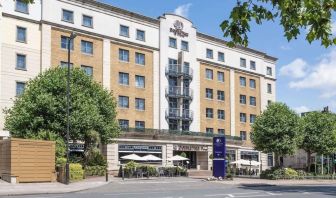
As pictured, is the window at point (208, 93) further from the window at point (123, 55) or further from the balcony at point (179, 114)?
the window at point (123, 55)

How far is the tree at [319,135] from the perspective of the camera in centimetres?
5864

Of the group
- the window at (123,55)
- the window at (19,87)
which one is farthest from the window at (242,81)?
the window at (19,87)

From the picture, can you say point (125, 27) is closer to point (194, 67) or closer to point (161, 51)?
point (161, 51)

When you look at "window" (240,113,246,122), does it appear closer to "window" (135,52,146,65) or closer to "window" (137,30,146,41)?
"window" (135,52,146,65)

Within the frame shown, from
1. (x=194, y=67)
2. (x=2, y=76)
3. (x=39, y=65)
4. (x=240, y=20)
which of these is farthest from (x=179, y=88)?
(x=240, y=20)

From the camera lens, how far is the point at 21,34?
51.2 metres

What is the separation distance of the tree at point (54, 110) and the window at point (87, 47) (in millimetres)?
12862

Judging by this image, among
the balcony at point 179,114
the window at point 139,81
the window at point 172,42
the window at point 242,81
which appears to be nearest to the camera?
the window at point 139,81

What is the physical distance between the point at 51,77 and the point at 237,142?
121 feet

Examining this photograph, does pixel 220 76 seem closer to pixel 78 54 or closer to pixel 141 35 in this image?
pixel 141 35

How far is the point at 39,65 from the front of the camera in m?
52.4

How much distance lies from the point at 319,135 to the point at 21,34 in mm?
34971

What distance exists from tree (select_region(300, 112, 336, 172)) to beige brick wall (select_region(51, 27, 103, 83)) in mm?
24376

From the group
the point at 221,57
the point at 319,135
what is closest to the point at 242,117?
the point at 221,57
